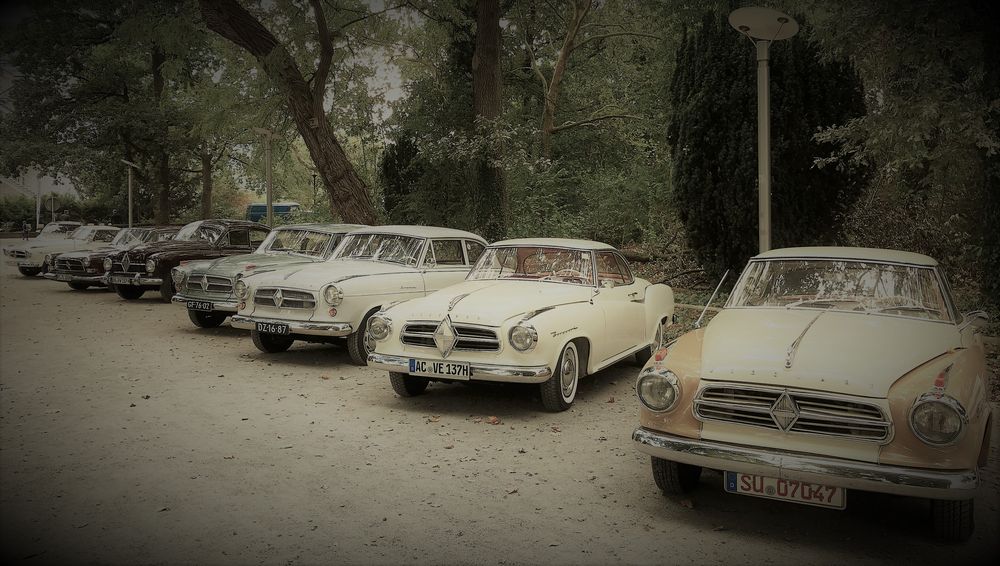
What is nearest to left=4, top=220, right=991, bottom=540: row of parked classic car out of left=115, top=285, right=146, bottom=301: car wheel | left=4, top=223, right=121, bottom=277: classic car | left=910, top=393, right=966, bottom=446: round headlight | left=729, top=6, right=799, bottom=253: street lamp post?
left=910, top=393, right=966, bottom=446: round headlight

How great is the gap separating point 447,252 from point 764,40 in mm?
4936

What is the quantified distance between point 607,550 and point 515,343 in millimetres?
2912

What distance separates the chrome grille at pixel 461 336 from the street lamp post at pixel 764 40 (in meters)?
Result: 3.41

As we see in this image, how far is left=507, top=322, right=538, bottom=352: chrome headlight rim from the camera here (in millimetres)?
6824

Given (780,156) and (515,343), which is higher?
(780,156)

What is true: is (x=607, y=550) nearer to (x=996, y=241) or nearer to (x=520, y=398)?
(x=520, y=398)

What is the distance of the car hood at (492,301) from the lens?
23.4ft

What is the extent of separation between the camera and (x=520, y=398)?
26.0ft

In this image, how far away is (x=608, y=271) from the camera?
345 inches

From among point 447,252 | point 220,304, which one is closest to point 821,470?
point 447,252

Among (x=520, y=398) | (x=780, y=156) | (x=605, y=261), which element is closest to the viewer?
(x=520, y=398)

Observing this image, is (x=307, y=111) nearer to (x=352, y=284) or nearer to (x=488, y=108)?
(x=488, y=108)

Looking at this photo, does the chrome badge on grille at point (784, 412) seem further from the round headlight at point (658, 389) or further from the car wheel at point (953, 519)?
the car wheel at point (953, 519)

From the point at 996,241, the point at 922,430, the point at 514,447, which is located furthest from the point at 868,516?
the point at 996,241
